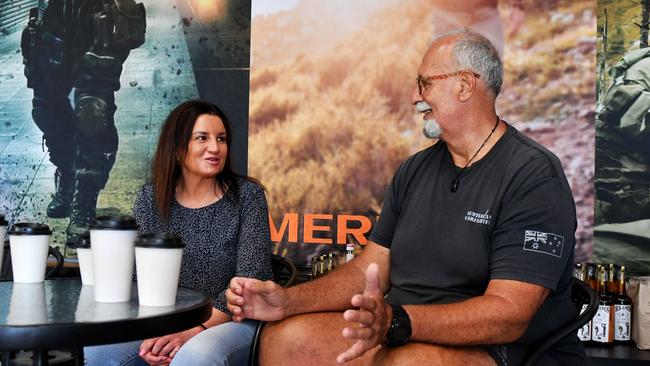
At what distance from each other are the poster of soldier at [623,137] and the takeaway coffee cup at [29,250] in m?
2.42

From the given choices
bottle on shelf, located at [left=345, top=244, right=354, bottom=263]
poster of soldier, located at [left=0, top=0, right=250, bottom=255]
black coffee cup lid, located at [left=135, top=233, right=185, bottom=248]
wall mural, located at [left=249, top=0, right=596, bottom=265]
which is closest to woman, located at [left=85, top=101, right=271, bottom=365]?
black coffee cup lid, located at [left=135, top=233, right=185, bottom=248]

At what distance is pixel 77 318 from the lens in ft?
4.89

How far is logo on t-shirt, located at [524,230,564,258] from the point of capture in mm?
1817

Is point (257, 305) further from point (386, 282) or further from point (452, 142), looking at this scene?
point (452, 142)

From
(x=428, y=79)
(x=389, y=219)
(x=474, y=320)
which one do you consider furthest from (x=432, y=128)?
(x=474, y=320)

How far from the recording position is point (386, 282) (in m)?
2.30

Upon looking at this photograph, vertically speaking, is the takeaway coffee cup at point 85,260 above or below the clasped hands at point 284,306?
above

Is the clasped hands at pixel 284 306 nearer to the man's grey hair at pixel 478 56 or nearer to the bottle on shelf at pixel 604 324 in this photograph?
the man's grey hair at pixel 478 56

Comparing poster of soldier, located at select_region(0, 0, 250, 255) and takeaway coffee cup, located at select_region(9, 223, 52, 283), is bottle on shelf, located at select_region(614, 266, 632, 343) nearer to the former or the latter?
poster of soldier, located at select_region(0, 0, 250, 255)

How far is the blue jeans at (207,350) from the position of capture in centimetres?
207

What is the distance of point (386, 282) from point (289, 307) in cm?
40

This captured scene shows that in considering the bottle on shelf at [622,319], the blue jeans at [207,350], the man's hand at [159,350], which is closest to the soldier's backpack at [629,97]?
the bottle on shelf at [622,319]

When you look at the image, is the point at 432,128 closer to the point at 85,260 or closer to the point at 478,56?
the point at 478,56

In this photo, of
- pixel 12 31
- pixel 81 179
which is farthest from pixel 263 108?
pixel 12 31
